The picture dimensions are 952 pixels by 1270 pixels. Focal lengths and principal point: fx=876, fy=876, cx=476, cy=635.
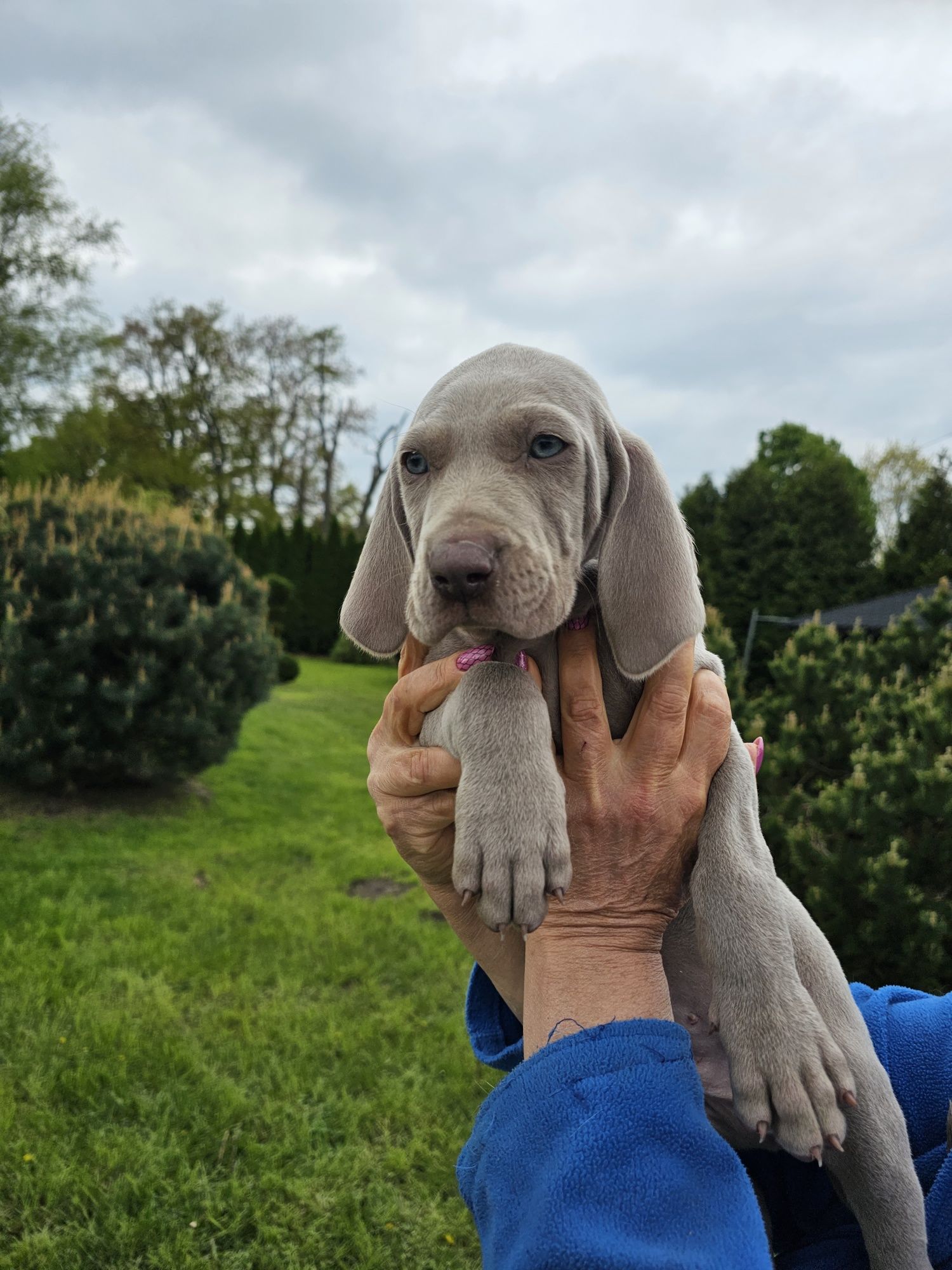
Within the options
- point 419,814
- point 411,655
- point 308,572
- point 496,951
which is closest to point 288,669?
point 308,572

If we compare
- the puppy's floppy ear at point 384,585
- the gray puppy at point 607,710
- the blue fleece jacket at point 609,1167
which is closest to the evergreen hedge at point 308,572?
the puppy's floppy ear at point 384,585

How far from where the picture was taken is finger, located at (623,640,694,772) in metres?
2.26

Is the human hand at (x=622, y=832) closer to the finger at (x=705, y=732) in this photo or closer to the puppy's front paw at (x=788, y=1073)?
the finger at (x=705, y=732)

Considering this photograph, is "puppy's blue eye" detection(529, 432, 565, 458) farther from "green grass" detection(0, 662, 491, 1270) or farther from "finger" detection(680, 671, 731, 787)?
"green grass" detection(0, 662, 491, 1270)

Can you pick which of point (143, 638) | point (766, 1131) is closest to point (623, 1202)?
point (766, 1131)

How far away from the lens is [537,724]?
2.03 m

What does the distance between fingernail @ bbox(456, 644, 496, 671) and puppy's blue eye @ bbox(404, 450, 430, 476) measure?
1.73ft

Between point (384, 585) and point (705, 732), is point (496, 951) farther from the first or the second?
point (384, 585)

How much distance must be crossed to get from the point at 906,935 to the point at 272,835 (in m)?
7.03

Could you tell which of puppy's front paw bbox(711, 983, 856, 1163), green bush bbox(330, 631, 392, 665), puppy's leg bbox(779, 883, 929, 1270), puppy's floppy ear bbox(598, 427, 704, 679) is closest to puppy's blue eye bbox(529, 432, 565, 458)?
puppy's floppy ear bbox(598, 427, 704, 679)

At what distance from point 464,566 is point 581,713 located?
538 millimetres

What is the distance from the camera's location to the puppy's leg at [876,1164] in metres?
2.05

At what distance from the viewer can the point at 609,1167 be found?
1.49m

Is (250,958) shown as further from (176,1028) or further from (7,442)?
(7,442)
